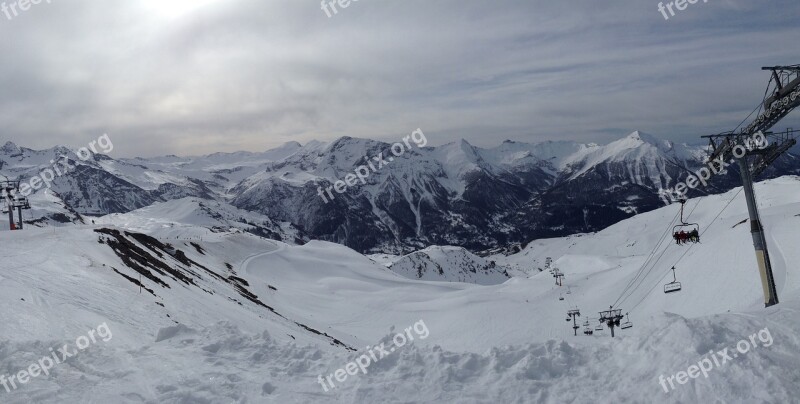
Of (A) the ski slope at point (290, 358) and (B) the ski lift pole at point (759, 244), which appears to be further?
(B) the ski lift pole at point (759, 244)

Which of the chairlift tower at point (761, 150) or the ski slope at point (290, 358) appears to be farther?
the chairlift tower at point (761, 150)

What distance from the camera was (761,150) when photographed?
1028 inches

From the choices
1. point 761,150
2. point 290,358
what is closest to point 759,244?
point 761,150

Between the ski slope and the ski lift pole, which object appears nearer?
the ski slope

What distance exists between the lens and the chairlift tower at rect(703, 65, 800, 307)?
23.5 meters

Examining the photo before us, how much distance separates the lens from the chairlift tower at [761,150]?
23.5 metres

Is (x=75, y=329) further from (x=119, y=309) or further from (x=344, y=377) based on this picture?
(x=344, y=377)

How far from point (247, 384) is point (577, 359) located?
31.8 feet

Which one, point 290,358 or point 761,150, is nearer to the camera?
point 290,358

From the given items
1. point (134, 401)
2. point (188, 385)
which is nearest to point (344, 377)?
point (188, 385)

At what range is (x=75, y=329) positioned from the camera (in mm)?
19859

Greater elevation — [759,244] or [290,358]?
[290,358]

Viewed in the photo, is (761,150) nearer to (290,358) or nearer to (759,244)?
(759,244)

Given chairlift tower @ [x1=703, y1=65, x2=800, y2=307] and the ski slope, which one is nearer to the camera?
the ski slope
